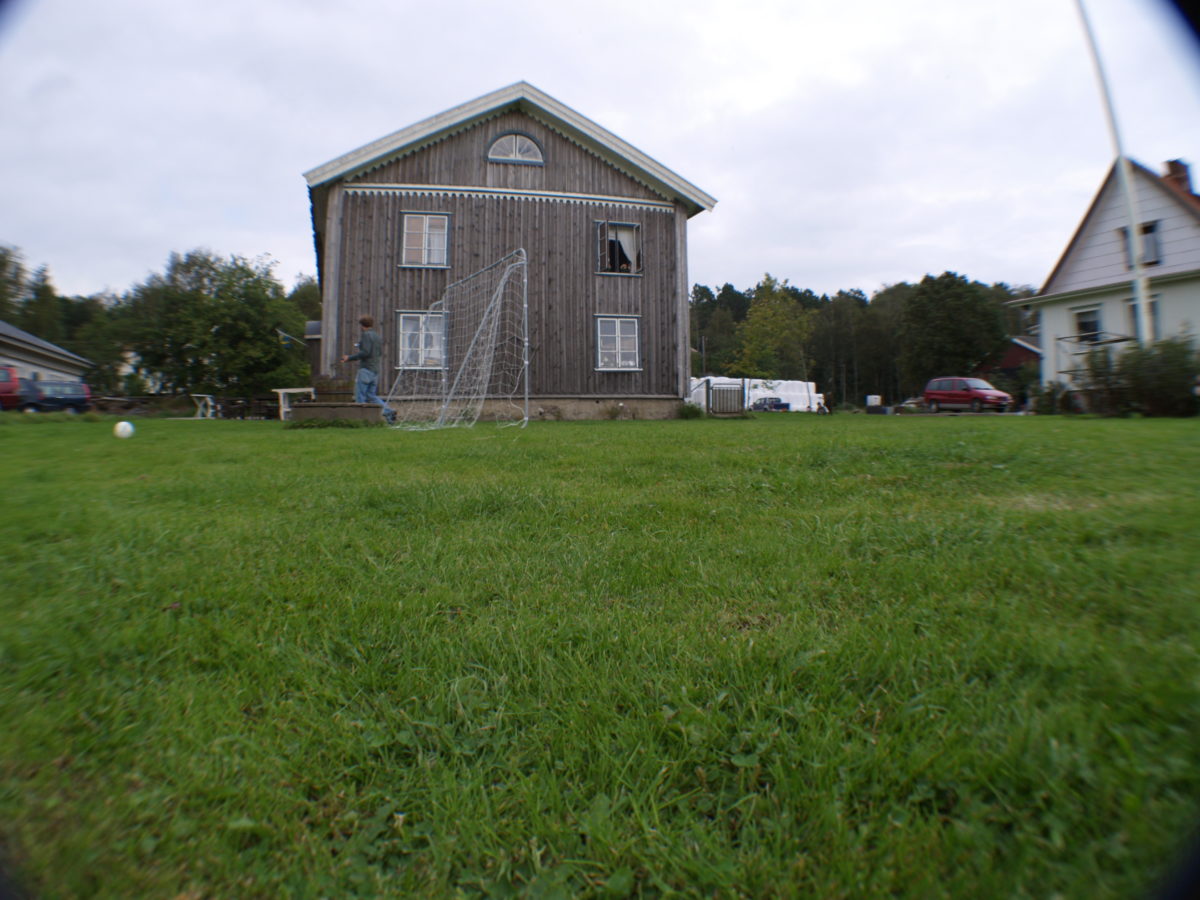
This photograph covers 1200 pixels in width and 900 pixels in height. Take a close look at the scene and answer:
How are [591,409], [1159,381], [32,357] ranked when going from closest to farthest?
1. [1159,381]
2. [591,409]
3. [32,357]

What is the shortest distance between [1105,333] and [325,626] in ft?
11.1

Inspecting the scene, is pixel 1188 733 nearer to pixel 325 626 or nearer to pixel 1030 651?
pixel 1030 651

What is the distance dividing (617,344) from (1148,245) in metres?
16.1

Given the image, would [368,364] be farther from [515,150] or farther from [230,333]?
[230,333]

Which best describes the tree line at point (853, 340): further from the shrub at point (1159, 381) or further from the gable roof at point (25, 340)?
the gable roof at point (25, 340)

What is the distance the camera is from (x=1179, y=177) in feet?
4.81

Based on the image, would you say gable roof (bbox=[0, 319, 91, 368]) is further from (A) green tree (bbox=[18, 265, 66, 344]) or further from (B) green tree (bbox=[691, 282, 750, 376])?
(B) green tree (bbox=[691, 282, 750, 376])

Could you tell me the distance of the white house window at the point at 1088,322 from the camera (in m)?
2.35

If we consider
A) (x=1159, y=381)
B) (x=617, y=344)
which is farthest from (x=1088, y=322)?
(x=617, y=344)

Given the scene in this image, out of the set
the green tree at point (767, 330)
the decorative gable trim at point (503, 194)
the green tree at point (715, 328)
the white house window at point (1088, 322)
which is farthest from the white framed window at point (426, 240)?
the green tree at point (715, 328)

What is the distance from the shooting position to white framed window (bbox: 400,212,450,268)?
1641 centimetres

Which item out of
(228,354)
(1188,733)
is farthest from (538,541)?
(228,354)

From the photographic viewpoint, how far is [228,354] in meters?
32.0

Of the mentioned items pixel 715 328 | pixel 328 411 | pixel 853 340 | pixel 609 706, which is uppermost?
pixel 715 328
